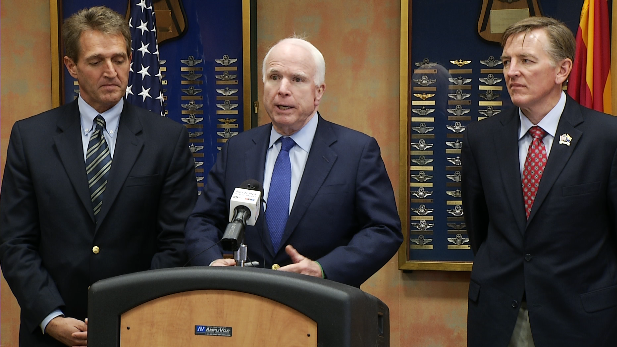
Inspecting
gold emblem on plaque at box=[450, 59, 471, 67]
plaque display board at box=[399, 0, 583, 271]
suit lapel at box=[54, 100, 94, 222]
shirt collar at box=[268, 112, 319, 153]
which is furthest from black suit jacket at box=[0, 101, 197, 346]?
gold emblem on plaque at box=[450, 59, 471, 67]

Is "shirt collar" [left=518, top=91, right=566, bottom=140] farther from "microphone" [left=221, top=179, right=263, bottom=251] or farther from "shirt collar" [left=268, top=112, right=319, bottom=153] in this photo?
"microphone" [left=221, top=179, right=263, bottom=251]

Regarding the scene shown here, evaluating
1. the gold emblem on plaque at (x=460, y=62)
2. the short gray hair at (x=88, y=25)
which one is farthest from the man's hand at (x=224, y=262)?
the gold emblem on plaque at (x=460, y=62)

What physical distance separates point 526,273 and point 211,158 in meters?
2.25

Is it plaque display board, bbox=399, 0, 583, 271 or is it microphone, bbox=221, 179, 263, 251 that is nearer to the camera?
microphone, bbox=221, 179, 263, 251

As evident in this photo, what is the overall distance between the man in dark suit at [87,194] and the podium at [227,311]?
1.08 meters

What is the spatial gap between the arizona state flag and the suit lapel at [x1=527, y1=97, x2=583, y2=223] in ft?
3.96

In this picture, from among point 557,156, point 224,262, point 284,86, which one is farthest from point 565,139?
point 224,262

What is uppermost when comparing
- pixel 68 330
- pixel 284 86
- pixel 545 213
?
pixel 284 86

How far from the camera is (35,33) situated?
4.45 metres

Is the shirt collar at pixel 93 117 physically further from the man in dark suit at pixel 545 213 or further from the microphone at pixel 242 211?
the man in dark suit at pixel 545 213

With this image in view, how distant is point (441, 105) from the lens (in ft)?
13.4

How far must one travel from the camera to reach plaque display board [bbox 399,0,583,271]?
403 cm

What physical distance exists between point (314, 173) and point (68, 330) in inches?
40.2

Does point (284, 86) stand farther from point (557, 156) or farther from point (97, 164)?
point (557, 156)
